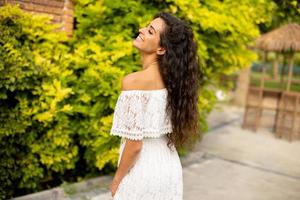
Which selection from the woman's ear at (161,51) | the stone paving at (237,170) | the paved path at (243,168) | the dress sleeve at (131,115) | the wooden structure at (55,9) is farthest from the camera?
the paved path at (243,168)

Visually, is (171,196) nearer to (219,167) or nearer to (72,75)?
(72,75)

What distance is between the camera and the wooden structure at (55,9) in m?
4.64

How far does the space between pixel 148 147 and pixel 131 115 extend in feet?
0.99

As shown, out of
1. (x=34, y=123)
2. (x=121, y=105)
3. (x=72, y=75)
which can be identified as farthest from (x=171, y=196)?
(x=72, y=75)

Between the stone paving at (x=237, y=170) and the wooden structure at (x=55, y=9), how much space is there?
6.57 ft

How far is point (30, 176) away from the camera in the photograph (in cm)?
439

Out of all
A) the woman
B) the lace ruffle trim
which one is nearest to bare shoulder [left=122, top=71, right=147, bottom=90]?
the woman

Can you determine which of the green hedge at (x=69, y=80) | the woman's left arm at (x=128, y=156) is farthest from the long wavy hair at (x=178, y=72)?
the green hedge at (x=69, y=80)

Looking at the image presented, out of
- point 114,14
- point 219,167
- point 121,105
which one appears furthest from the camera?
point 219,167

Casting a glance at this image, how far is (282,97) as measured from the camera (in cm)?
897

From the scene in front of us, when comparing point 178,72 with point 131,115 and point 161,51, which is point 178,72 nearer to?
point 161,51

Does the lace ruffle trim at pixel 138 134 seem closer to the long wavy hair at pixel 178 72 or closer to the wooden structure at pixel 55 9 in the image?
the long wavy hair at pixel 178 72

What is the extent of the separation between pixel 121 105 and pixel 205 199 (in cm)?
295

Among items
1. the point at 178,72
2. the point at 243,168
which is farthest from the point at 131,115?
the point at 243,168
